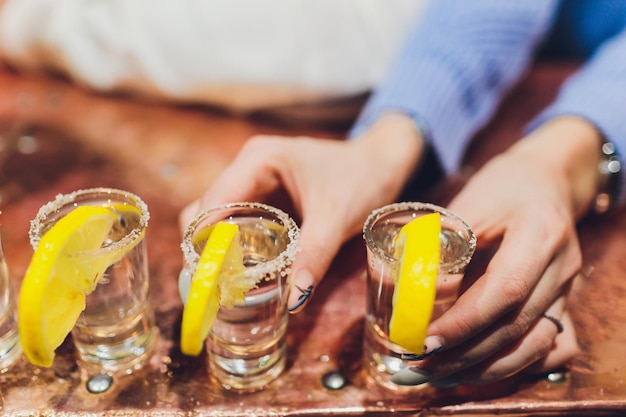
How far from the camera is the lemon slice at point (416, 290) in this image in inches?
19.3

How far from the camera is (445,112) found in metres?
0.95

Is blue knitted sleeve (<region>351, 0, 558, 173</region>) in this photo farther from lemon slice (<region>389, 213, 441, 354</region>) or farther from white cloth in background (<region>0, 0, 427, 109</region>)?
lemon slice (<region>389, 213, 441, 354</region>)

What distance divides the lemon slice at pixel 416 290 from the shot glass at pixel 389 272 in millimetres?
27

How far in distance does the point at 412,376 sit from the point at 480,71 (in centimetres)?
62

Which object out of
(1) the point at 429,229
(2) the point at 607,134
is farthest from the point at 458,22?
(1) the point at 429,229

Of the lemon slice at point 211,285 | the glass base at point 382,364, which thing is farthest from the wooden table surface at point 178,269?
the lemon slice at point 211,285

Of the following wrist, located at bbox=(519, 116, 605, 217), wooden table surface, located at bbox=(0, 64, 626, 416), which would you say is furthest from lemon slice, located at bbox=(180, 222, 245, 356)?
wrist, located at bbox=(519, 116, 605, 217)

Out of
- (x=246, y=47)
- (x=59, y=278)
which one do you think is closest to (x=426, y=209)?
(x=59, y=278)

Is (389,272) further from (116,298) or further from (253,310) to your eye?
(116,298)

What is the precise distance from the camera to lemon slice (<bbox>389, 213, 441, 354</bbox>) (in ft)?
1.61

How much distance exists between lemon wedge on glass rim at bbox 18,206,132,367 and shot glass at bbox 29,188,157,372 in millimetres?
25

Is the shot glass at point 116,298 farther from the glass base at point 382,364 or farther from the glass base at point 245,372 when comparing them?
the glass base at point 382,364

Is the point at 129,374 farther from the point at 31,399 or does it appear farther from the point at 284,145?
the point at 284,145

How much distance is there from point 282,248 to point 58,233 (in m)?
0.19
